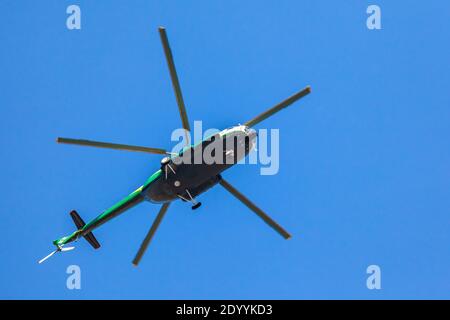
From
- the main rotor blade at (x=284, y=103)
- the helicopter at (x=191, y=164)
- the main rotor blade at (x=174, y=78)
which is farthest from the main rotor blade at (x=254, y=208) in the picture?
the main rotor blade at (x=284, y=103)

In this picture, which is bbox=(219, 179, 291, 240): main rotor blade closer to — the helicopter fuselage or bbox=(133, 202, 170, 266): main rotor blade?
the helicopter fuselage

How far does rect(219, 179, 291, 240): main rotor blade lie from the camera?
60.7 ft

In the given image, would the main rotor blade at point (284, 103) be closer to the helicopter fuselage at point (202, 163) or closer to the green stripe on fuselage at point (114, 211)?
the helicopter fuselage at point (202, 163)

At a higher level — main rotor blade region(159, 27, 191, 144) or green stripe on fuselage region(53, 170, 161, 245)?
main rotor blade region(159, 27, 191, 144)

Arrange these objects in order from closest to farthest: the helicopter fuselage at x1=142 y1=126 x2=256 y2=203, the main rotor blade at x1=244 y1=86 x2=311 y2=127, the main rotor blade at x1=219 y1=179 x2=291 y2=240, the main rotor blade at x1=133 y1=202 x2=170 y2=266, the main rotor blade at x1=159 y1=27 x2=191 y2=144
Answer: the main rotor blade at x1=159 y1=27 x2=191 y2=144 → the main rotor blade at x1=244 y1=86 x2=311 y2=127 → the helicopter fuselage at x1=142 y1=126 x2=256 y2=203 → the main rotor blade at x1=219 y1=179 x2=291 y2=240 → the main rotor blade at x1=133 y1=202 x2=170 y2=266

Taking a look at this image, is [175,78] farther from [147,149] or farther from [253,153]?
[253,153]

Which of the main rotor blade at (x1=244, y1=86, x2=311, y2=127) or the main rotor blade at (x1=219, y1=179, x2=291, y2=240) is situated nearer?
the main rotor blade at (x1=244, y1=86, x2=311, y2=127)

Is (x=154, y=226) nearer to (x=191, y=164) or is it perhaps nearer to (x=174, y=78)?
(x=191, y=164)

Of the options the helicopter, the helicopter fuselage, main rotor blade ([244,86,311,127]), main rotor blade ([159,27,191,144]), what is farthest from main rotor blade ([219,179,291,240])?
main rotor blade ([244,86,311,127])

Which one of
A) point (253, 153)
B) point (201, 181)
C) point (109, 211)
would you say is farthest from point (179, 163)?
point (109, 211)

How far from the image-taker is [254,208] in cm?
1869

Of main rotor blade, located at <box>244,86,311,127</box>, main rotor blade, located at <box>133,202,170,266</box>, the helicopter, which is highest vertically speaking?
main rotor blade, located at <box>244,86,311,127</box>

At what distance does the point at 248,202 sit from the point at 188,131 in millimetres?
2885

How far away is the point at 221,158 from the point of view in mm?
18250
